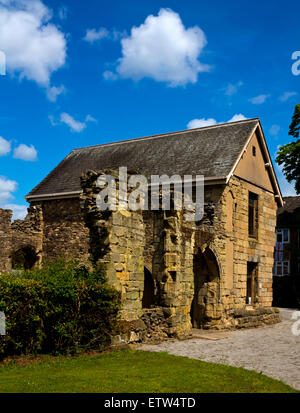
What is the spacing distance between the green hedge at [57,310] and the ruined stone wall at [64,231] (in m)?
12.2

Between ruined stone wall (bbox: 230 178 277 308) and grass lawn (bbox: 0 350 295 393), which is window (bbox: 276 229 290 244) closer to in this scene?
ruined stone wall (bbox: 230 178 277 308)

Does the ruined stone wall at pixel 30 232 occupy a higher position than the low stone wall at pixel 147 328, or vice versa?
the ruined stone wall at pixel 30 232

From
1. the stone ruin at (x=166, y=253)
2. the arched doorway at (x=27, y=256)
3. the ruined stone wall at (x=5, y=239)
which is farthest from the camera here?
the arched doorway at (x=27, y=256)

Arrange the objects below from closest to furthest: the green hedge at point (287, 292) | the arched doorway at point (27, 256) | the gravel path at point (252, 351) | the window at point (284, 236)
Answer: the gravel path at point (252, 351), the arched doorway at point (27, 256), the green hedge at point (287, 292), the window at point (284, 236)

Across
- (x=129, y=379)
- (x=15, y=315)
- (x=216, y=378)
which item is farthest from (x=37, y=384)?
(x=216, y=378)

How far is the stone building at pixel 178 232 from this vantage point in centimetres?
1133

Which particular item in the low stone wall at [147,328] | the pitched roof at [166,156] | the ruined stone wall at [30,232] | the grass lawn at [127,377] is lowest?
the grass lawn at [127,377]

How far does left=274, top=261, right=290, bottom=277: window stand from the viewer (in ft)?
122

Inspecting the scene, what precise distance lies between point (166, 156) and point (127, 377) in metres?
15.6

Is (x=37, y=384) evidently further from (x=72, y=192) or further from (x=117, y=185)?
(x=72, y=192)

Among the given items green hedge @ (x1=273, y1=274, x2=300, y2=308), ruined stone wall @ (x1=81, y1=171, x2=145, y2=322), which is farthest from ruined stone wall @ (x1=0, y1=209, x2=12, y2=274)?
green hedge @ (x1=273, y1=274, x2=300, y2=308)

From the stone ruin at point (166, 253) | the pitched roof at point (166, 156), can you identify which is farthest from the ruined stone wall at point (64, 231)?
the pitched roof at point (166, 156)

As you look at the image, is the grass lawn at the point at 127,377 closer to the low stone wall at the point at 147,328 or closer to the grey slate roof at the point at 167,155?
the low stone wall at the point at 147,328

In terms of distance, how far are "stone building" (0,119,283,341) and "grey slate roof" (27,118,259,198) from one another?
0.06 m
